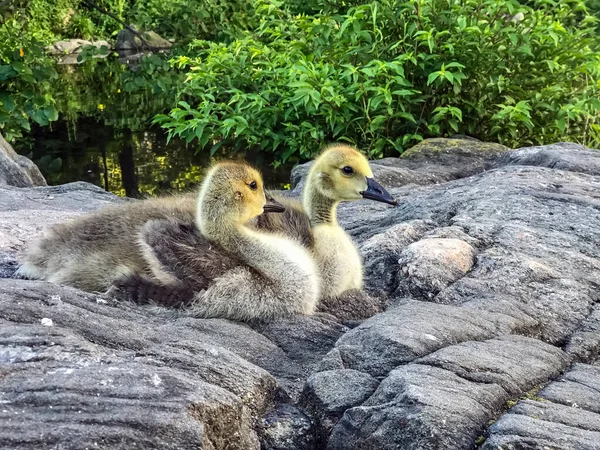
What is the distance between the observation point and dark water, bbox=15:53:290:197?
11.7 meters

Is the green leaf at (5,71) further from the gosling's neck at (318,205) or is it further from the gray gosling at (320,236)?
the gosling's neck at (318,205)

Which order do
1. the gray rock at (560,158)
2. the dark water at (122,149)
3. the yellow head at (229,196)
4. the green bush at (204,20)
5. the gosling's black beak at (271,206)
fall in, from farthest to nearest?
the green bush at (204,20) < the dark water at (122,149) < the gray rock at (560,158) < the gosling's black beak at (271,206) < the yellow head at (229,196)

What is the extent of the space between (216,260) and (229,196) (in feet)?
1.17

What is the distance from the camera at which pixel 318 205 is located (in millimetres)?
5191

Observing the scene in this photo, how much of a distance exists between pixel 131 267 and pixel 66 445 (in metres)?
2.05

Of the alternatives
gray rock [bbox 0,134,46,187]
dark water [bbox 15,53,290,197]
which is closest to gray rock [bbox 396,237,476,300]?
dark water [bbox 15,53,290,197]

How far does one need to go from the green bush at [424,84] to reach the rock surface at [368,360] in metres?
4.06

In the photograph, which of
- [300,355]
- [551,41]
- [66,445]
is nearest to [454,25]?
[551,41]

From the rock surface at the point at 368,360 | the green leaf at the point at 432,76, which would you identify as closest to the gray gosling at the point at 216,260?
the rock surface at the point at 368,360

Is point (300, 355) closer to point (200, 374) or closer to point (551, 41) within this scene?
point (200, 374)

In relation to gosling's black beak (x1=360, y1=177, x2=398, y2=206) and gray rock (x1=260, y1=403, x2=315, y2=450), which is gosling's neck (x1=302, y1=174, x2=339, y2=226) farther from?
gray rock (x1=260, y1=403, x2=315, y2=450)

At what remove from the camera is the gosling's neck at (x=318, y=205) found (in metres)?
5.18

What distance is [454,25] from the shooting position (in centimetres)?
976

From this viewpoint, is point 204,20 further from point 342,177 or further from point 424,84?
point 342,177
